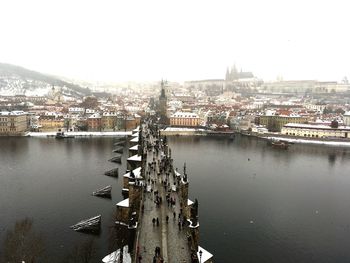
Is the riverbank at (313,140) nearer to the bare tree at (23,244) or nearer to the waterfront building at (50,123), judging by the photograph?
the waterfront building at (50,123)

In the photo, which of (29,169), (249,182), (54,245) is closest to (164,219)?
(54,245)

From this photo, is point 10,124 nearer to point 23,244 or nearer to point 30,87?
point 23,244

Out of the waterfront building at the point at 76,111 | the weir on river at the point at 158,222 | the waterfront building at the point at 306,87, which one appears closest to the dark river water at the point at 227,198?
the weir on river at the point at 158,222

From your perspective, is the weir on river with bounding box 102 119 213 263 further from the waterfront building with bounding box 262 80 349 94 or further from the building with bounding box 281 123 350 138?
the waterfront building with bounding box 262 80 349 94

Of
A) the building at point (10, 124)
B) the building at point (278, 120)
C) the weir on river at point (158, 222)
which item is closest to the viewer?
the weir on river at point (158, 222)

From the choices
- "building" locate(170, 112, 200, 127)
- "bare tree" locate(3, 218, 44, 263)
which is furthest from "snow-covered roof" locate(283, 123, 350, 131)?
"bare tree" locate(3, 218, 44, 263)

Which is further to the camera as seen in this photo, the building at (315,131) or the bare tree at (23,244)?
the building at (315,131)
